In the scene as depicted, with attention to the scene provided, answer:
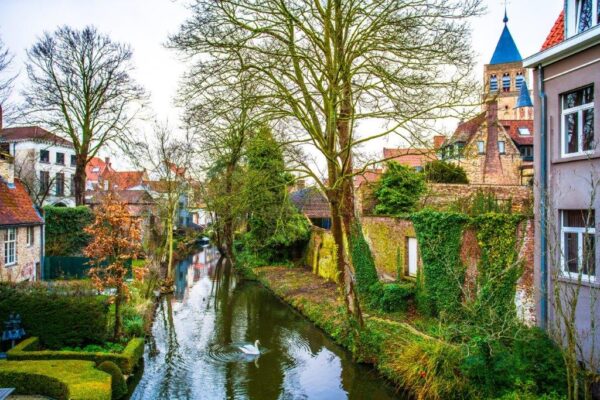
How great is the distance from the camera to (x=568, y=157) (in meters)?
11.2

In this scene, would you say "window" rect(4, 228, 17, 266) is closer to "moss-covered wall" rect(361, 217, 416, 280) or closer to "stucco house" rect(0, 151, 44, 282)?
"stucco house" rect(0, 151, 44, 282)

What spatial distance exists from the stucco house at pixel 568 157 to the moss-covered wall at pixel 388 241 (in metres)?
7.28

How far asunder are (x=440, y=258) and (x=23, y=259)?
1989 centimetres

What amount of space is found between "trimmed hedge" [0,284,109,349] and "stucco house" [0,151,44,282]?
20.8 feet

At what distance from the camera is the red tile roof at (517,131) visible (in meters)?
37.2

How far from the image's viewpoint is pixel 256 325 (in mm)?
19344

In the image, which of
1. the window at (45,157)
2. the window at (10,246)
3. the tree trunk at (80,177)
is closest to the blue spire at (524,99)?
the tree trunk at (80,177)

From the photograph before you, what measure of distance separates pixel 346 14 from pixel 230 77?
3948 mm

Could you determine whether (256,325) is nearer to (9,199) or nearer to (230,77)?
(230,77)

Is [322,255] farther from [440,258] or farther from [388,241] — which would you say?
[440,258]

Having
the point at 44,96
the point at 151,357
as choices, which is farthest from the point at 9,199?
the point at 151,357

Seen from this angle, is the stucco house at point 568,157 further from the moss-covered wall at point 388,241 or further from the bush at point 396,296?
the moss-covered wall at point 388,241

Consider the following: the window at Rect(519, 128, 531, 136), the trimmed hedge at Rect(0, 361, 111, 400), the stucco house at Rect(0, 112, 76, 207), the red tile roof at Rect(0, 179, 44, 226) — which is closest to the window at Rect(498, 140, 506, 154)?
the window at Rect(519, 128, 531, 136)

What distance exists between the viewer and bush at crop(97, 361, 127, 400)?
11469mm
